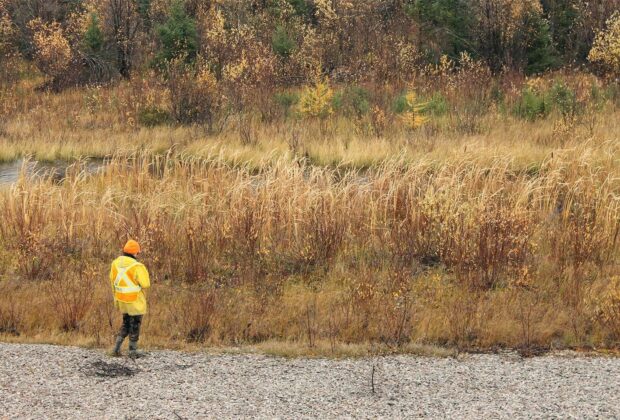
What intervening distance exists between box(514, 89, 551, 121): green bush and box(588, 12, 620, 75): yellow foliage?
2443mm

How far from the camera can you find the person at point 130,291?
8281mm

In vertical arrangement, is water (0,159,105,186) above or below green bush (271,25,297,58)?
below

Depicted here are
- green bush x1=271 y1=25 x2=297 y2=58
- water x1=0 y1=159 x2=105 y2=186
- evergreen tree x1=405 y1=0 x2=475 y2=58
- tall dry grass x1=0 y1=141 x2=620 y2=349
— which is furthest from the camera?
green bush x1=271 y1=25 x2=297 y2=58

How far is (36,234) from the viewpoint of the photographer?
11641 mm

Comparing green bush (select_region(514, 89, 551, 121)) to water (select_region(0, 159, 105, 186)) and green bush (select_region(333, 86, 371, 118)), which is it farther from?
water (select_region(0, 159, 105, 186))

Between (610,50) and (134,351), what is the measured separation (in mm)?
16425

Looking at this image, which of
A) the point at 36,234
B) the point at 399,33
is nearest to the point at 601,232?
the point at 36,234

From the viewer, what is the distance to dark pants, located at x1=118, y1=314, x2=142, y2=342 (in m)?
Result: 8.41

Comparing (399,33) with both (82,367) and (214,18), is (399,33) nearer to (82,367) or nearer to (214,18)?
(214,18)

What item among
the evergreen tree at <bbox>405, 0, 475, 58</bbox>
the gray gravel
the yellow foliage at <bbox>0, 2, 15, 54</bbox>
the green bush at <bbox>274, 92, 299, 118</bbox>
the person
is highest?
the evergreen tree at <bbox>405, 0, 475, 58</bbox>

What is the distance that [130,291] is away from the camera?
27.3ft

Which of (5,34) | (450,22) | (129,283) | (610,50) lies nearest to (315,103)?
(450,22)

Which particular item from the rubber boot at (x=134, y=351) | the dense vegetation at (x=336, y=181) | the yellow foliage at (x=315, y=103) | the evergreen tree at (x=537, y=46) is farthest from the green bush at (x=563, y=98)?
the rubber boot at (x=134, y=351)

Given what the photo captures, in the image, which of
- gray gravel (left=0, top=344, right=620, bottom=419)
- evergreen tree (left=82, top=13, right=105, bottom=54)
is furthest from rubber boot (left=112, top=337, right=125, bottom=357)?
evergreen tree (left=82, top=13, right=105, bottom=54)
